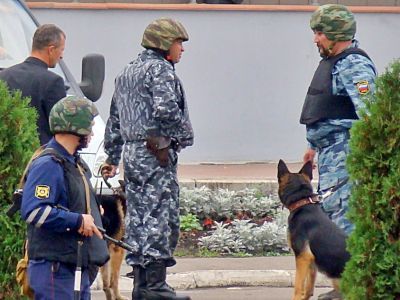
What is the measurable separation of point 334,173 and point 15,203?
8.78ft

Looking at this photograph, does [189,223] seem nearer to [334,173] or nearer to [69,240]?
[334,173]

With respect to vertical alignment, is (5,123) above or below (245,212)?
above

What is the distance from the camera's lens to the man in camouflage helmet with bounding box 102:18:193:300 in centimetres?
789

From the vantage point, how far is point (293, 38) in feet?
50.6

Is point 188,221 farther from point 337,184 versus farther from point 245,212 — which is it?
point 337,184

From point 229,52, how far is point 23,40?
6.31 m

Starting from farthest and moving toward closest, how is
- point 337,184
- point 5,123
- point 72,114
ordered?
point 337,184, point 5,123, point 72,114

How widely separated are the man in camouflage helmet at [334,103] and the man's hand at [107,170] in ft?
4.66

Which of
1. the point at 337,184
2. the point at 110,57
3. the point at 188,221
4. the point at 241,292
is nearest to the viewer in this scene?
the point at 337,184

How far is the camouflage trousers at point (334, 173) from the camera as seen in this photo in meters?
8.00

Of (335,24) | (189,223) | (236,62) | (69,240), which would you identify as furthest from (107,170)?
(236,62)

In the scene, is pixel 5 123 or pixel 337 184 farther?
pixel 337 184

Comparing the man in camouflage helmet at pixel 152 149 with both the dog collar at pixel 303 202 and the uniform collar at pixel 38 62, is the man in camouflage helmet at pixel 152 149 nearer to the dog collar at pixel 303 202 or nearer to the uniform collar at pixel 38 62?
the uniform collar at pixel 38 62

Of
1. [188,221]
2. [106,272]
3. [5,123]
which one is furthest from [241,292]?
[5,123]
